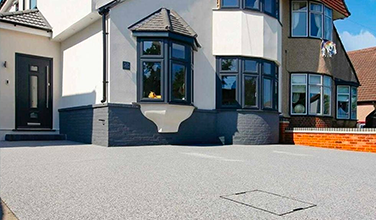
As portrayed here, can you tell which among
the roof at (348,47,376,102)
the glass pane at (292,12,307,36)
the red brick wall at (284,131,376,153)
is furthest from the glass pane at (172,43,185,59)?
the roof at (348,47,376,102)

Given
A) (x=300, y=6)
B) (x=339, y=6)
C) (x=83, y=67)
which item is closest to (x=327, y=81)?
(x=300, y=6)

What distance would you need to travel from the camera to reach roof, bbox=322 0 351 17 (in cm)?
1584

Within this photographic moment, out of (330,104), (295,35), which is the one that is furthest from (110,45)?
(330,104)

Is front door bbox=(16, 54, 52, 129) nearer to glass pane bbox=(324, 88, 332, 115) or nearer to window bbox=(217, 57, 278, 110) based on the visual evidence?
window bbox=(217, 57, 278, 110)

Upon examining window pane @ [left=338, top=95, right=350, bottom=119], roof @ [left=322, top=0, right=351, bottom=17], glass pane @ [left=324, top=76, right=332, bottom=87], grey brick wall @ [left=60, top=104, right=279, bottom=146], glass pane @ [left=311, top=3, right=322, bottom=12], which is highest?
roof @ [left=322, top=0, right=351, bottom=17]

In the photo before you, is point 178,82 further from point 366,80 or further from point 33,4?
point 366,80

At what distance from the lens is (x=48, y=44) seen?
12484 millimetres

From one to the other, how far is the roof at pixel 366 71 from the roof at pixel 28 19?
21.4 m

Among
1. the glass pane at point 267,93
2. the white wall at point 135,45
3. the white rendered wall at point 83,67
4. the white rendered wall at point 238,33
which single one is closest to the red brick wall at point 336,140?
the glass pane at point 267,93

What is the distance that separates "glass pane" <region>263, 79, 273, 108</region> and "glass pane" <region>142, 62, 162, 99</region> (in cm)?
437

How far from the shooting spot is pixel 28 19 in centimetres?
1241

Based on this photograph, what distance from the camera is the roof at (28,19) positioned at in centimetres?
1168

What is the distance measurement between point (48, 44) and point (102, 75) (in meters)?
Result: 3.79

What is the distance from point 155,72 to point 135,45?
105 centimetres
